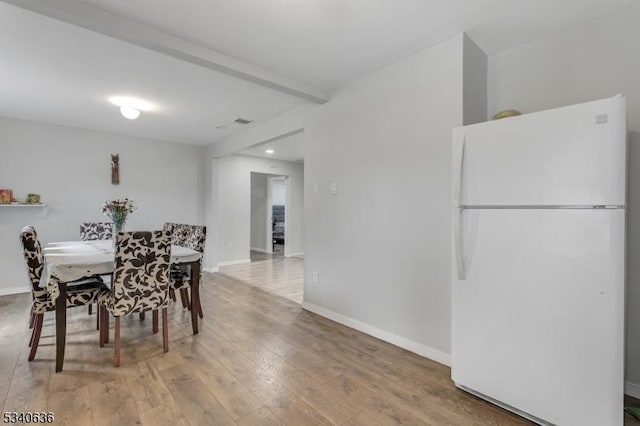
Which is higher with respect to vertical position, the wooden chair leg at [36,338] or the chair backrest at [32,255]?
the chair backrest at [32,255]

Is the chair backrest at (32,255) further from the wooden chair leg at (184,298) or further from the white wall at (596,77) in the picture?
the white wall at (596,77)

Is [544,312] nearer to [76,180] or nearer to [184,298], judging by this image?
[184,298]

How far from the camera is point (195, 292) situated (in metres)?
3.01

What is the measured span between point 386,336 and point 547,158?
6.36 ft

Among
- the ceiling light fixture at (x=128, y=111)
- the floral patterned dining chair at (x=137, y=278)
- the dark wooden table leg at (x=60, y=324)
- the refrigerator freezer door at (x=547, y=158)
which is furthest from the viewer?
the ceiling light fixture at (x=128, y=111)

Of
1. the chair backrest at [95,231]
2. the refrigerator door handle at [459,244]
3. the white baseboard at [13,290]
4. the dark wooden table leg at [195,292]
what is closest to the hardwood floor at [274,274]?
the dark wooden table leg at [195,292]

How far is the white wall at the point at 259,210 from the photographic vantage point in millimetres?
8607

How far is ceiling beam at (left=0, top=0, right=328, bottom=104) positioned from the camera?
1.90 m

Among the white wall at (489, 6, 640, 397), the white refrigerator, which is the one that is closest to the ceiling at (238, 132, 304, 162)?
the white wall at (489, 6, 640, 397)

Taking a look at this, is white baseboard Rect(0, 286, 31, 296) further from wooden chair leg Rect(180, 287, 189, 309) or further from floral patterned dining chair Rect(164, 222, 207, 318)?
wooden chair leg Rect(180, 287, 189, 309)

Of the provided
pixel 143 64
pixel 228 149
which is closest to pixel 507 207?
pixel 143 64

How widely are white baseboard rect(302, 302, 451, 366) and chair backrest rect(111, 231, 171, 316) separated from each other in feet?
5.42

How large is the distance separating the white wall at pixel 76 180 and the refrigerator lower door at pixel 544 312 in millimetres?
5351

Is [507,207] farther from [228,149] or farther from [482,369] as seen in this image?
[228,149]
